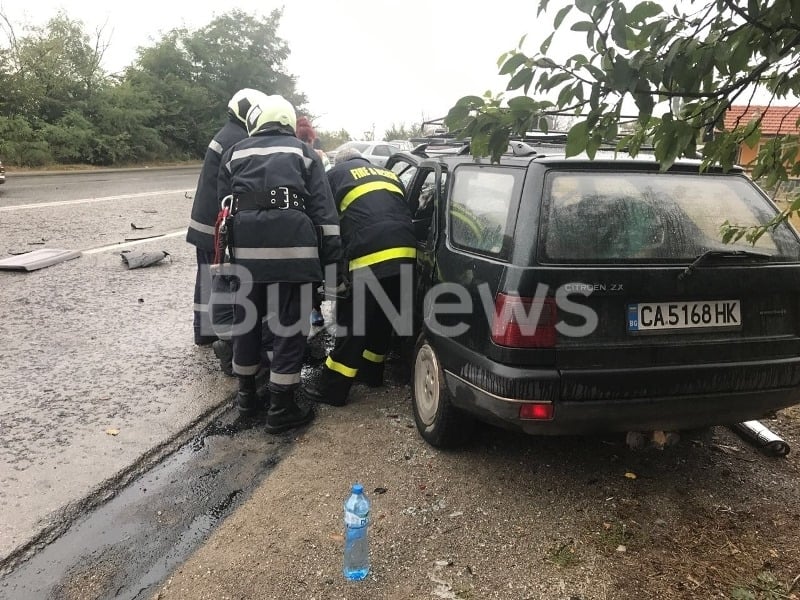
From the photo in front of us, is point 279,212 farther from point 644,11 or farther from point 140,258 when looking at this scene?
point 140,258

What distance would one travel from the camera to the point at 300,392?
425 cm

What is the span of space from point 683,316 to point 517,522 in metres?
1.16

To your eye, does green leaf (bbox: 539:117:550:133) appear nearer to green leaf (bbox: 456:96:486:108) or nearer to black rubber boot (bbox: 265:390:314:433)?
green leaf (bbox: 456:96:486:108)

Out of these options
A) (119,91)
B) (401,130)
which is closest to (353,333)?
(119,91)

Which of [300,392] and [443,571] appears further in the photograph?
[300,392]

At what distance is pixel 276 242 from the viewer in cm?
354

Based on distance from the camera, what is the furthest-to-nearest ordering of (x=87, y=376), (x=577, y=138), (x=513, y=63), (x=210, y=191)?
(x=210, y=191), (x=87, y=376), (x=577, y=138), (x=513, y=63)

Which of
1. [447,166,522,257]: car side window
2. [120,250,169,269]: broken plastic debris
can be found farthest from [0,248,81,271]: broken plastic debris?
[447,166,522,257]: car side window

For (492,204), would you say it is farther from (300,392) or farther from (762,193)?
(300,392)

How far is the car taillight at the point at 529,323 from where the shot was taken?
2.61 m

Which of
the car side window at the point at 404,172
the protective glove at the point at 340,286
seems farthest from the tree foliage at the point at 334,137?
the protective glove at the point at 340,286

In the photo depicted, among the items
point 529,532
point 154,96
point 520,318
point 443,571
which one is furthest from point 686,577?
point 154,96

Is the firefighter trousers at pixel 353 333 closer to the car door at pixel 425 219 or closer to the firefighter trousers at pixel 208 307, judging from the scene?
the car door at pixel 425 219

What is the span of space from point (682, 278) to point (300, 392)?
2.56 meters
